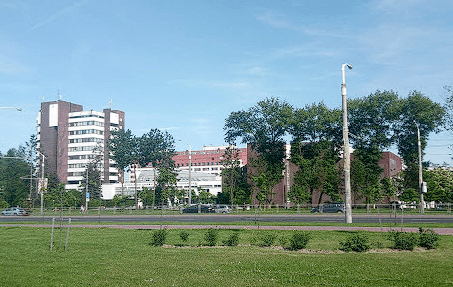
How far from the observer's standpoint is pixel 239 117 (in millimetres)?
79062

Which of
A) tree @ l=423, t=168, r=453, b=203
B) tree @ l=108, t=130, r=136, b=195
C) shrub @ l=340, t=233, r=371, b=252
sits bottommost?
shrub @ l=340, t=233, r=371, b=252

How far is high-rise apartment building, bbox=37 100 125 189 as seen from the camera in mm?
147375

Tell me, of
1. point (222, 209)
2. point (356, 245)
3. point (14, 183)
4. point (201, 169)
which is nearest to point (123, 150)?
point (14, 183)

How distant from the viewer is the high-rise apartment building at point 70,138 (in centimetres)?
14738

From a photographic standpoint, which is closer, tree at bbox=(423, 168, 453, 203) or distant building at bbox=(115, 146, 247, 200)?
tree at bbox=(423, 168, 453, 203)

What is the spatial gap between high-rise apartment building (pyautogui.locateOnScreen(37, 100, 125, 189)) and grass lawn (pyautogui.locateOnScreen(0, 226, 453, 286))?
443ft

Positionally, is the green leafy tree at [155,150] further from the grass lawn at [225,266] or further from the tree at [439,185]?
the grass lawn at [225,266]

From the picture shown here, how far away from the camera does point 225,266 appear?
13008mm

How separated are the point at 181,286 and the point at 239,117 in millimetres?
69227

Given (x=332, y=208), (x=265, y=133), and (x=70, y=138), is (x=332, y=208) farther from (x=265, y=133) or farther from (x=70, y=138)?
(x=70, y=138)

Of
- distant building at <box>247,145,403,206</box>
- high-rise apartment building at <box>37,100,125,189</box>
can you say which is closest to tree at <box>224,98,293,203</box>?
distant building at <box>247,145,403,206</box>

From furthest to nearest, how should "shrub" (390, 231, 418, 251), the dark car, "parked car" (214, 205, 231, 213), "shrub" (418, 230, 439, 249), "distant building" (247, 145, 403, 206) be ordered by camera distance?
"distant building" (247, 145, 403, 206)
the dark car
"parked car" (214, 205, 231, 213)
"shrub" (418, 230, 439, 249)
"shrub" (390, 231, 418, 251)

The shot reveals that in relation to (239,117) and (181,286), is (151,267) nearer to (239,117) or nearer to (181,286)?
(181,286)

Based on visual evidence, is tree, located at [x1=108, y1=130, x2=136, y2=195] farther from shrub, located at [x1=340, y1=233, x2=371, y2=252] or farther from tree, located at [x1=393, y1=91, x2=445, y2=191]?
shrub, located at [x1=340, y1=233, x2=371, y2=252]
